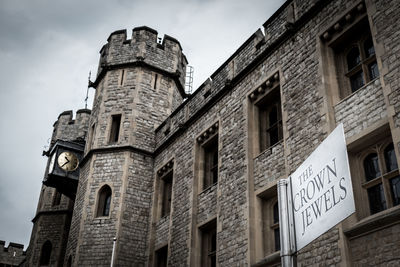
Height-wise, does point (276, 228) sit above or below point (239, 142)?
below

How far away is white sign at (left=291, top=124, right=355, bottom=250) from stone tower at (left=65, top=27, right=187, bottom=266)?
11.7 metres

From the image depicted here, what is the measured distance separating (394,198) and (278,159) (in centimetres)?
330

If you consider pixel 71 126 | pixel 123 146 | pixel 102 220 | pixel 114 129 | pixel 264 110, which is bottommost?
pixel 102 220

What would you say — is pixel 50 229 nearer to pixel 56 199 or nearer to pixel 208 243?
pixel 56 199

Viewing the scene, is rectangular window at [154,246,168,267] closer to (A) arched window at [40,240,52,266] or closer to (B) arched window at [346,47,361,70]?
(B) arched window at [346,47,361,70]

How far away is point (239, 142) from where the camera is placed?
12.0m

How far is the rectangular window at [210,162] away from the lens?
1362 centimetres

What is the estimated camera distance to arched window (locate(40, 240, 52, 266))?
21789 millimetres

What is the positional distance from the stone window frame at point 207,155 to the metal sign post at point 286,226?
377 inches

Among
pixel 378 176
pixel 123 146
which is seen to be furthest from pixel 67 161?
pixel 378 176

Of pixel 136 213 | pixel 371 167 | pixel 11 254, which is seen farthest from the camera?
pixel 11 254

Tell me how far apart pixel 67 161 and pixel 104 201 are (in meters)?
4.06

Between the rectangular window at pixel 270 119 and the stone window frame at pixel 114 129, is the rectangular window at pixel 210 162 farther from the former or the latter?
the stone window frame at pixel 114 129

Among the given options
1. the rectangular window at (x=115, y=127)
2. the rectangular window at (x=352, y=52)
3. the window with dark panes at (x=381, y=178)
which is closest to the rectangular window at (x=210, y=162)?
the rectangular window at (x=115, y=127)
